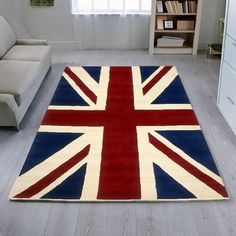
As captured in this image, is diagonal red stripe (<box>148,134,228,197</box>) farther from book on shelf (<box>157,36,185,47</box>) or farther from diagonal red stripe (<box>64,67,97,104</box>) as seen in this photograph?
book on shelf (<box>157,36,185,47</box>)

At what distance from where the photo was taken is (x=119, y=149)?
2.71 meters

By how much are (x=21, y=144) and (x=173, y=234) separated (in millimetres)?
1472

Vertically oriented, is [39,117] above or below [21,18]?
below

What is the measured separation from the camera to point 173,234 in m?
1.94

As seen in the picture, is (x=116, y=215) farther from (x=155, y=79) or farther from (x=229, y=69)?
(x=155, y=79)

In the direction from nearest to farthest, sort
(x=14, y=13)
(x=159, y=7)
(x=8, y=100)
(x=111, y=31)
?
(x=8, y=100), (x=159, y=7), (x=14, y=13), (x=111, y=31)

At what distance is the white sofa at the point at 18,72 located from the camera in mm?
2914

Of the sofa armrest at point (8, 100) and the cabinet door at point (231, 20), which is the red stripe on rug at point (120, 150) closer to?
the sofa armrest at point (8, 100)

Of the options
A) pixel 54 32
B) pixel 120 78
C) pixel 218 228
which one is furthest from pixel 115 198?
pixel 54 32

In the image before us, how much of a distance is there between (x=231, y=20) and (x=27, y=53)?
7.24ft

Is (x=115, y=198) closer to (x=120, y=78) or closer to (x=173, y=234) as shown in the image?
(x=173, y=234)

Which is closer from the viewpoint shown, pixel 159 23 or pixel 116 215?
pixel 116 215

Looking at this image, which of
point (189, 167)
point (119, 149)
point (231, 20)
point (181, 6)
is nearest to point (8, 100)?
point (119, 149)

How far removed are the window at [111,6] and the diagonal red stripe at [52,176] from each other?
9.39 ft
